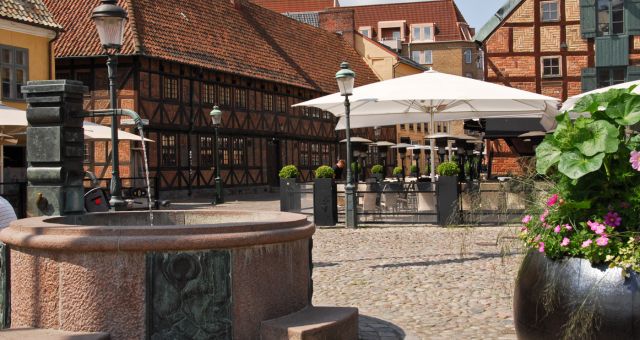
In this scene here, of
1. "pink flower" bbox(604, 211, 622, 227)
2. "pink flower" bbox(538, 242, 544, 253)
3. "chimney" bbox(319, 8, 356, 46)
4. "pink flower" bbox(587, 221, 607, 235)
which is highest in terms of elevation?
"chimney" bbox(319, 8, 356, 46)

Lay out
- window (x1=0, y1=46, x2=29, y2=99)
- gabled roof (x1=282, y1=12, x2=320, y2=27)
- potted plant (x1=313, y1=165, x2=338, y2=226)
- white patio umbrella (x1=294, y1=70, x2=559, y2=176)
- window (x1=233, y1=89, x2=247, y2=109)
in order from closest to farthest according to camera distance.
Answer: white patio umbrella (x1=294, y1=70, x2=559, y2=176) < potted plant (x1=313, y1=165, x2=338, y2=226) < window (x1=0, y1=46, x2=29, y2=99) < window (x1=233, y1=89, x2=247, y2=109) < gabled roof (x1=282, y1=12, x2=320, y2=27)

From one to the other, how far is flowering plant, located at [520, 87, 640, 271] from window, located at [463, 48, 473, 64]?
71.0m

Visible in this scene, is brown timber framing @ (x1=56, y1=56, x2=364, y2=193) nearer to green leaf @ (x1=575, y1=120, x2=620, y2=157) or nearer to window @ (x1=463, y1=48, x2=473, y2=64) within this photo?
green leaf @ (x1=575, y1=120, x2=620, y2=157)

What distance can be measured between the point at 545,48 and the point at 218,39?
44.7ft

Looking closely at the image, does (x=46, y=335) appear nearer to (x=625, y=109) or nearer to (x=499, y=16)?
(x=625, y=109)

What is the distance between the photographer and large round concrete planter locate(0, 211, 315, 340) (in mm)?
4766

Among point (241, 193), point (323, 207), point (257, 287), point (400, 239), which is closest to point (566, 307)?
point (257, 287)

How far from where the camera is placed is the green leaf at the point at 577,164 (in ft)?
13.3

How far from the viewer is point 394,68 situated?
2211 inches

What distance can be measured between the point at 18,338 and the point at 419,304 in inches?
150

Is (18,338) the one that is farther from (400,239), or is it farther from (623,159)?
(400,239)

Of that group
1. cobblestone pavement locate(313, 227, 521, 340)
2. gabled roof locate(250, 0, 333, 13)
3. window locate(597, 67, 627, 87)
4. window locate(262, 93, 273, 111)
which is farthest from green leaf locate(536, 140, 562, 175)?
gabled roof locate(250, 0, 333, 13)

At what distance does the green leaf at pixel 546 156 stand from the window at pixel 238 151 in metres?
29.8

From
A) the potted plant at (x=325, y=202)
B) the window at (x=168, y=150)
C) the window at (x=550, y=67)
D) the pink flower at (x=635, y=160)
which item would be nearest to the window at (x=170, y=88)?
the window at (x=168, y=150)
